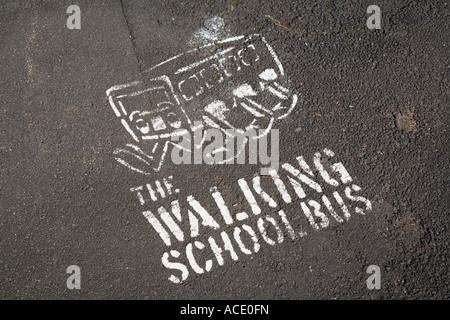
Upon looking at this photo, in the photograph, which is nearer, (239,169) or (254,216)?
(254,216)

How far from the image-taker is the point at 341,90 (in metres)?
3.95

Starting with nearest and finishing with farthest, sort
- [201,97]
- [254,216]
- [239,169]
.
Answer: [254,216]
[239,169]
[201,97]

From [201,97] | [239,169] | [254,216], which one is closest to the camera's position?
[254,216]

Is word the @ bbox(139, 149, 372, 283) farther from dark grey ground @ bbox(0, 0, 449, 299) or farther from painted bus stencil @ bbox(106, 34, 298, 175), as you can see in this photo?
painted bus stencil @ bbox(106, 34, 298, 175)

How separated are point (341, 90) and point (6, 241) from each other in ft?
10.4

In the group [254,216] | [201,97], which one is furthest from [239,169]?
[201,97]

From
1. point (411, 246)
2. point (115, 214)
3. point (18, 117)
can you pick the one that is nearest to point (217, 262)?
point (115, 214)

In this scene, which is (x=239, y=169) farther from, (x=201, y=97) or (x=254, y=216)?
(x=201, y=97)

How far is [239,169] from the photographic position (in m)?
3.76
